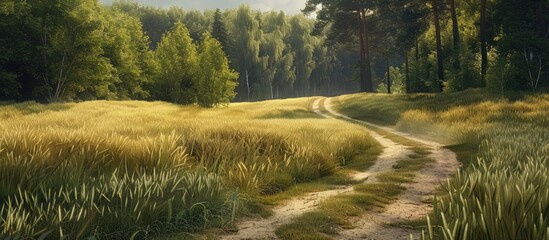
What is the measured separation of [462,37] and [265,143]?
131 ft

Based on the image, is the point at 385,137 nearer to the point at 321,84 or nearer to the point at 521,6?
the point at 521,6


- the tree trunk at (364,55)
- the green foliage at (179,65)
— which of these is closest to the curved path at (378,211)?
the green foliage at (179,65)

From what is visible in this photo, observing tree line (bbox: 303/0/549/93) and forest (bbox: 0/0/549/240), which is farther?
tree line (bbox: 303/0/549/93)

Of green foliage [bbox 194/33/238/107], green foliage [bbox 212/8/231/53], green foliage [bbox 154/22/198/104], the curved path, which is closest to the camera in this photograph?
the curved path

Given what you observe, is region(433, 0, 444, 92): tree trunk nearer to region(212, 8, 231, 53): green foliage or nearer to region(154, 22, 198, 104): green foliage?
region(154, 22, 198, 104): green foliage

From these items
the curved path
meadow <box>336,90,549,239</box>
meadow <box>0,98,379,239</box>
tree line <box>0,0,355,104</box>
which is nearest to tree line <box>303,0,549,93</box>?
meadow <box>336,90,549,239</box>

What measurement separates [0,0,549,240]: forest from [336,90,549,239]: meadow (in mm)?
45

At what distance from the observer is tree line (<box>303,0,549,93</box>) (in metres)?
28.6

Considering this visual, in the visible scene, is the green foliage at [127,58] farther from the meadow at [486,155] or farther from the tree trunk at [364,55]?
the tree trunk at [364,55]

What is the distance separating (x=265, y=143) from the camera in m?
12.2

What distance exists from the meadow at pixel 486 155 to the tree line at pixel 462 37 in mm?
3266

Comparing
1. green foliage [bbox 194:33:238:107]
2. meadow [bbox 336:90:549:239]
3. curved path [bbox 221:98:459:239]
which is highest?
green foliage [bbox 194:33:238:107]

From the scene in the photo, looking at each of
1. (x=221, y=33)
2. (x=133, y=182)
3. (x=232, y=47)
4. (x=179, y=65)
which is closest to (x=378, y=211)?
(x=133, y=182)

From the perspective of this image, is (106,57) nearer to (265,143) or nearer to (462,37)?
(462,37)
